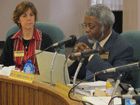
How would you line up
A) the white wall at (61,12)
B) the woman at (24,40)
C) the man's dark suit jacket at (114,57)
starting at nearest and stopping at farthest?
1. the man's dark suit jacket at (114,57)
2. the woman at (24,40)
3. the white wall at (61,12)

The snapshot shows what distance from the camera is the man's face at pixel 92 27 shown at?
1925 mm

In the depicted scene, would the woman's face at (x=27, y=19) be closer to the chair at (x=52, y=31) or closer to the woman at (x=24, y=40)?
the woman at (x=24, y=40)

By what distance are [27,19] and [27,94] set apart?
1113 mm

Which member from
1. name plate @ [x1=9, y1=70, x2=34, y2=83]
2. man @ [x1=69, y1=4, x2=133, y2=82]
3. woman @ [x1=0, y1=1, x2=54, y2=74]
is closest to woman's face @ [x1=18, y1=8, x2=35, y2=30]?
woman @ [x1=0, y1=1, x2=54, y2=74]

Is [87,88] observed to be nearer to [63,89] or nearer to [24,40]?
[63,89]

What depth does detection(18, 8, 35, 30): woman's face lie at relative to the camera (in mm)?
2471

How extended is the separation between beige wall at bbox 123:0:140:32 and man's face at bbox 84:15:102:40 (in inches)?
46.6

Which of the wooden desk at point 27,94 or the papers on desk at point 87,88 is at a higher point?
the papers on desk at point 87,88

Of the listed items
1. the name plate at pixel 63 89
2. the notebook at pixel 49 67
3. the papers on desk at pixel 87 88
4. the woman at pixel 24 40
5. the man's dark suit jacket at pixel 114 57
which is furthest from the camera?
the woman at pixel 24 40

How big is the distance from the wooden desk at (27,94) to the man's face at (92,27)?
581 millimetres

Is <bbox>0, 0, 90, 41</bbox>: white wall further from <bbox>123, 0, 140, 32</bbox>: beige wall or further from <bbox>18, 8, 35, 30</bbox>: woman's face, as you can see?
<bbox>18, 8, 35, 30</bbox>: woman's face

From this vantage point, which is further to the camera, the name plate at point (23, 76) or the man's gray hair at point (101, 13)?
the man's gray hair at point (101, 13)

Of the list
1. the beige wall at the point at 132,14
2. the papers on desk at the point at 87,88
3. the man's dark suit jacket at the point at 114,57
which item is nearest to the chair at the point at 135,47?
the man's dark suit jacket at the point at 114,57

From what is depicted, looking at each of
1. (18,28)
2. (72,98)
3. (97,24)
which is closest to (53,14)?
(18,28)
